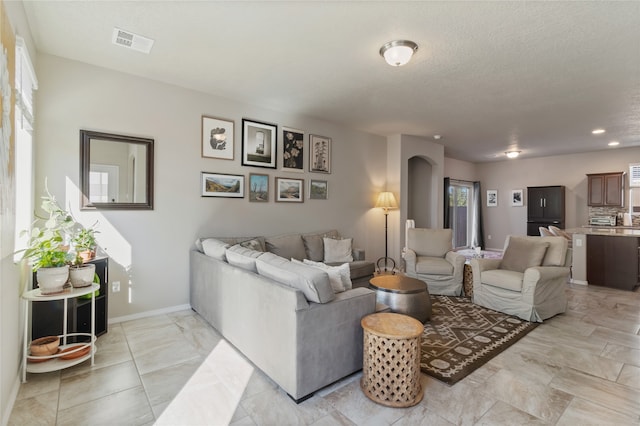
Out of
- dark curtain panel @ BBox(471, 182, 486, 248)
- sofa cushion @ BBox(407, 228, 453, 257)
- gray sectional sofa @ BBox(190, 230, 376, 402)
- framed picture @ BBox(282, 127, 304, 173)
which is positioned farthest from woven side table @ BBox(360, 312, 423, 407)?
dark curtain panel @ BBox(471, 182, 486, 248)

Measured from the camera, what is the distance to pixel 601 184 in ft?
24.2

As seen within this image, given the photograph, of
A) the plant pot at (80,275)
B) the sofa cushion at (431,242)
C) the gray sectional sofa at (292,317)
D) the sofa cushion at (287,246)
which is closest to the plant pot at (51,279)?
the plant pot at (80,275)

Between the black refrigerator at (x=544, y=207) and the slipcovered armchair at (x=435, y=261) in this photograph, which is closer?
the slipcovered armchair at (x=435, y=261)

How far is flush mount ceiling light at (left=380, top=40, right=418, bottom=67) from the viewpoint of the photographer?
107 inches

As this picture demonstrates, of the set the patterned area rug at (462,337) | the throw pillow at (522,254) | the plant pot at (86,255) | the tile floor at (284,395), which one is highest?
the plant pot at (86,255)

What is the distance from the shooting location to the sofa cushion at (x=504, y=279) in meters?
3.70

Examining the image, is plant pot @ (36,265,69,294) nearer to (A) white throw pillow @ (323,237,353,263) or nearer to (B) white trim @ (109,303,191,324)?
(B) white trim @ (109,303,191,324)

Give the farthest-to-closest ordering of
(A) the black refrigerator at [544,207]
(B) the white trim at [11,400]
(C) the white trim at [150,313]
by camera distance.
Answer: (A) the black refrigerator at [544,207] < (C) the white trim at [150,313] < (B) the white trim at [11,400]

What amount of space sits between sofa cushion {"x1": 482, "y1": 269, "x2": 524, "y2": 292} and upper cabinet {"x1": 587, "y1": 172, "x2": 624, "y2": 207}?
5453 mm

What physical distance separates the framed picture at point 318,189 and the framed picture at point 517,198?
6669 millimetres

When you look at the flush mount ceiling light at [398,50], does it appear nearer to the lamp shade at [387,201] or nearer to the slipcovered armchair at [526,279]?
the slipcovered armchair at [526,279]

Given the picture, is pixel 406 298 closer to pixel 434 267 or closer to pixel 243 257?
pixel 434 267

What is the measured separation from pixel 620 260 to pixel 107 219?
24.7ft

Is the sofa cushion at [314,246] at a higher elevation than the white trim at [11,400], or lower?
higher
